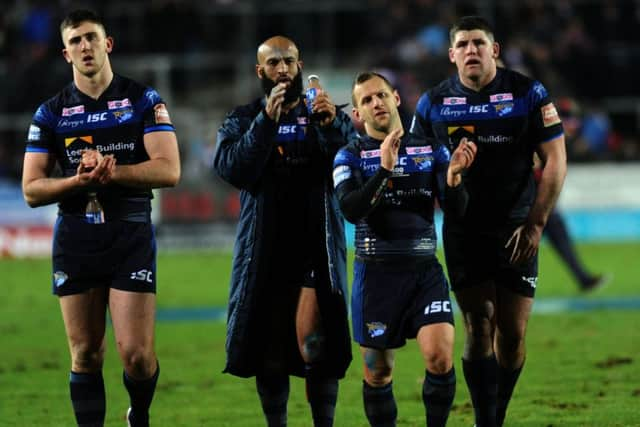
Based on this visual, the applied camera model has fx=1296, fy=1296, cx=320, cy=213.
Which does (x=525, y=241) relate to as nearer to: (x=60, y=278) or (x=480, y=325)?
(x=480, y=325)

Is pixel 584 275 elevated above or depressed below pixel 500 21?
below

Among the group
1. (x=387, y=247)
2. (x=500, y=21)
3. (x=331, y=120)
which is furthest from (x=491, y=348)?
(x=500, y=21)

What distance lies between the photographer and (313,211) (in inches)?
302

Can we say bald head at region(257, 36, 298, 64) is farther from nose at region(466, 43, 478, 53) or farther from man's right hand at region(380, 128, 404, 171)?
nose at region(466, 43, 478, 53)

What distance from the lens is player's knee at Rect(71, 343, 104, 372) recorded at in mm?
7344

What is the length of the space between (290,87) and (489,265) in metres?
1.64

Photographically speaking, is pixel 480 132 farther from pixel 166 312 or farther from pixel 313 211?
pixel 166 312

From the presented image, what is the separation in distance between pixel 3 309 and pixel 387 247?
10.2 meters

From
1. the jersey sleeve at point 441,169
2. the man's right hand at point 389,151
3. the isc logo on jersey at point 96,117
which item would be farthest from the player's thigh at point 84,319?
the jersey sleeve at point 441,169

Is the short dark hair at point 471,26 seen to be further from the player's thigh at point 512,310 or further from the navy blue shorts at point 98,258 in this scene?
the navy blue shorts at point 98,258

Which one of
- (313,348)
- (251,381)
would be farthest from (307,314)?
(251,381)

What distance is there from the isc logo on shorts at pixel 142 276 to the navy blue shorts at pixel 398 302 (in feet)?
4.00

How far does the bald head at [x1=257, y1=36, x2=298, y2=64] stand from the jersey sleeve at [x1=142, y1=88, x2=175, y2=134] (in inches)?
25.7

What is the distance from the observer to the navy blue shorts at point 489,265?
7.90 m
